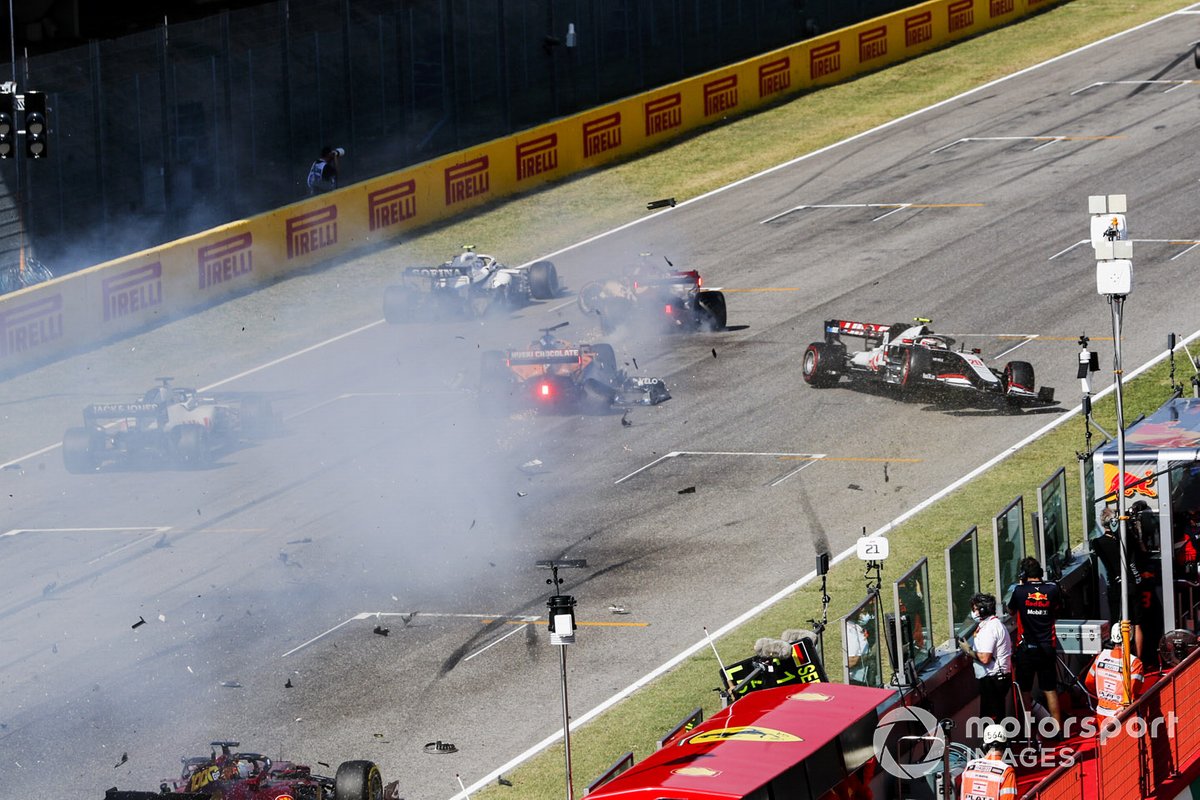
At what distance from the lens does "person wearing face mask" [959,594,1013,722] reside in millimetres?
15469

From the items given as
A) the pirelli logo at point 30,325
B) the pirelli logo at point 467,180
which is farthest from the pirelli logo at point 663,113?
the pirelli logo at point 30,325

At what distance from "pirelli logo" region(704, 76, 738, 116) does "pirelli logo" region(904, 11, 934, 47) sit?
6.68 metres

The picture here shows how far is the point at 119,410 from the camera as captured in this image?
2841 centimetres

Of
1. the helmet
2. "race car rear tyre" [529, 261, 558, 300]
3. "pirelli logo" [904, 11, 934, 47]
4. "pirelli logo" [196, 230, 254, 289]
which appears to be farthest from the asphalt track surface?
"pirelli logo" [904, 11, 934, 47]

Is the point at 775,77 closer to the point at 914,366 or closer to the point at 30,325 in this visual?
the point at 914,366

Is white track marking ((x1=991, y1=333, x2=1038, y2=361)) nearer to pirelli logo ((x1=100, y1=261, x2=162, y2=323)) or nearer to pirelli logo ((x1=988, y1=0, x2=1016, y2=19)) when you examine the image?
pirelli logo ((x1=100, y1=261, x2=162, y2=323))

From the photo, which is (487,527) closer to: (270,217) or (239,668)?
(239,668)

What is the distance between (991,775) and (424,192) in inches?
1216

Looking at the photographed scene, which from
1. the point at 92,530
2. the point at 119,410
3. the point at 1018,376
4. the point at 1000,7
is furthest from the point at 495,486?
the point at 1000,7

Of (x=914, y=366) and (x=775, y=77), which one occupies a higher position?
(x=775, y=77)

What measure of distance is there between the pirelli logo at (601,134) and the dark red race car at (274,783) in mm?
30972

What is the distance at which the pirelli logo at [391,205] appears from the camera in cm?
4081

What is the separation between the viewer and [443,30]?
4462 cm

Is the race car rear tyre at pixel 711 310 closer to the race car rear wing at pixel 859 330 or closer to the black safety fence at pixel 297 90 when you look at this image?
the race car rear wing at pixel 859 330
